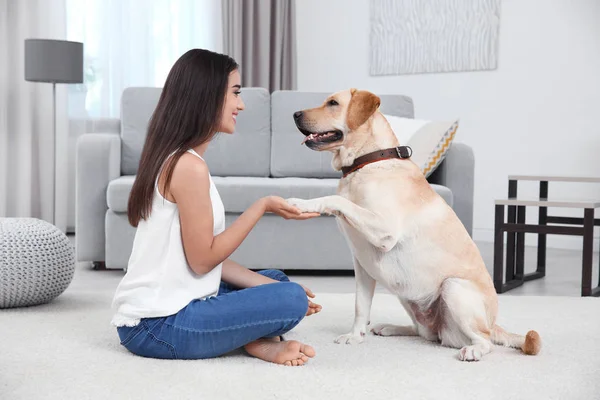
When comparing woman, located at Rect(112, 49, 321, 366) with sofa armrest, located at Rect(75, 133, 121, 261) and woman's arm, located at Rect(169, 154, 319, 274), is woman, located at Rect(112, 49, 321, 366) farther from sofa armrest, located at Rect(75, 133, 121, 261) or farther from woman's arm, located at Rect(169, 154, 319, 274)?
sofa armrest, located at Rect(75, 133, 121, 261)

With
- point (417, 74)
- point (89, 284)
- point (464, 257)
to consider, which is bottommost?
point (89, 284)

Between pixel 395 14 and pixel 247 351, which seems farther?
pixel 395 14

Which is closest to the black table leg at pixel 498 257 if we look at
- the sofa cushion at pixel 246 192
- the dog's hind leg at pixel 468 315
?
the sofa cushion at pixel 246 192

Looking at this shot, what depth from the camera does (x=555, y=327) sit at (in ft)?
7.72

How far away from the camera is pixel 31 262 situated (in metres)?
2.41

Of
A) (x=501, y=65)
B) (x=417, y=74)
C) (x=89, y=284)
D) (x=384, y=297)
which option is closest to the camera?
(x=384, y=297)

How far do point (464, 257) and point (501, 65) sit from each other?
345 cm

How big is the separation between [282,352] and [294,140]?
224cm

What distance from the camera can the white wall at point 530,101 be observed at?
15.5 ft

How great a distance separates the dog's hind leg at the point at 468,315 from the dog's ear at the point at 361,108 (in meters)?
0.49

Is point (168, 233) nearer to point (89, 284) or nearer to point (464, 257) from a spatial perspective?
point (464, 257)

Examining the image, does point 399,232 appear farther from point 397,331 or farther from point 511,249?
point 511,249

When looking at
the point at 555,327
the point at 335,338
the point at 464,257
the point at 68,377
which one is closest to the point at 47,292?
the point at 68,377

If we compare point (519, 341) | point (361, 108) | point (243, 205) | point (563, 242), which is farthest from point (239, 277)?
point (563, 242)
